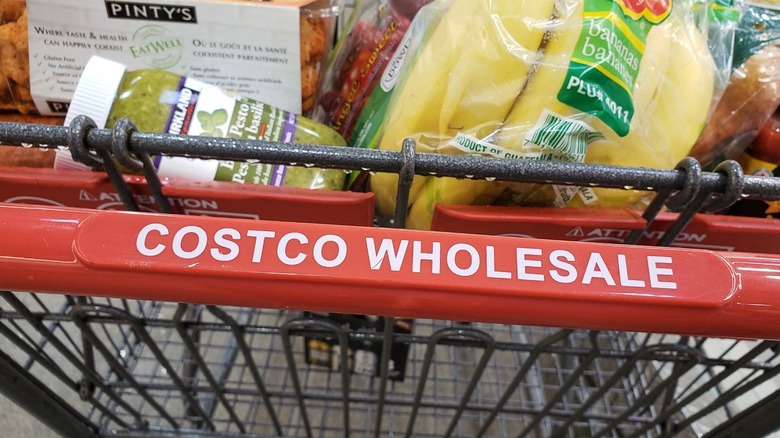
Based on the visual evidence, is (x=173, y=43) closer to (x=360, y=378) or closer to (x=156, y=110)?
(x=156, y=110)

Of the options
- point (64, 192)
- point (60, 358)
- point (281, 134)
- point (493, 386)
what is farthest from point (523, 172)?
point (60, 358)

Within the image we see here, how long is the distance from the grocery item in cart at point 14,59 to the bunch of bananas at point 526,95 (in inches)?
15.3

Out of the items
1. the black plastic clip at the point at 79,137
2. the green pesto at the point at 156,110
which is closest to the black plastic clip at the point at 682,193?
the green pesto at the point at 156,110

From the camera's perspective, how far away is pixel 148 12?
551 millimetres

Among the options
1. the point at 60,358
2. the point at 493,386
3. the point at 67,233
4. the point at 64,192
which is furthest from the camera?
the point at 493,386

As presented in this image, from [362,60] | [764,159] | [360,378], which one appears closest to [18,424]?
[360,378]

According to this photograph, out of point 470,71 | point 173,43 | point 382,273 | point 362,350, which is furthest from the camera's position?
point 362,350

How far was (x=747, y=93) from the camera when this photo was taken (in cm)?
58

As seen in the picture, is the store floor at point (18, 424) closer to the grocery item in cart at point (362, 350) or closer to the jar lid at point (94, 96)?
the grocery item in cart at point (362, 350)

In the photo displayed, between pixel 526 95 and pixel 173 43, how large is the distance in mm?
367

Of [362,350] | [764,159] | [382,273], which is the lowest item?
[382,273]

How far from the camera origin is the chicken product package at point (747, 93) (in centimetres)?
58

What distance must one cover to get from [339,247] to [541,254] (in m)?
0.14

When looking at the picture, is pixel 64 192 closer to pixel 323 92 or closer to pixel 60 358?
pixel 323 92
